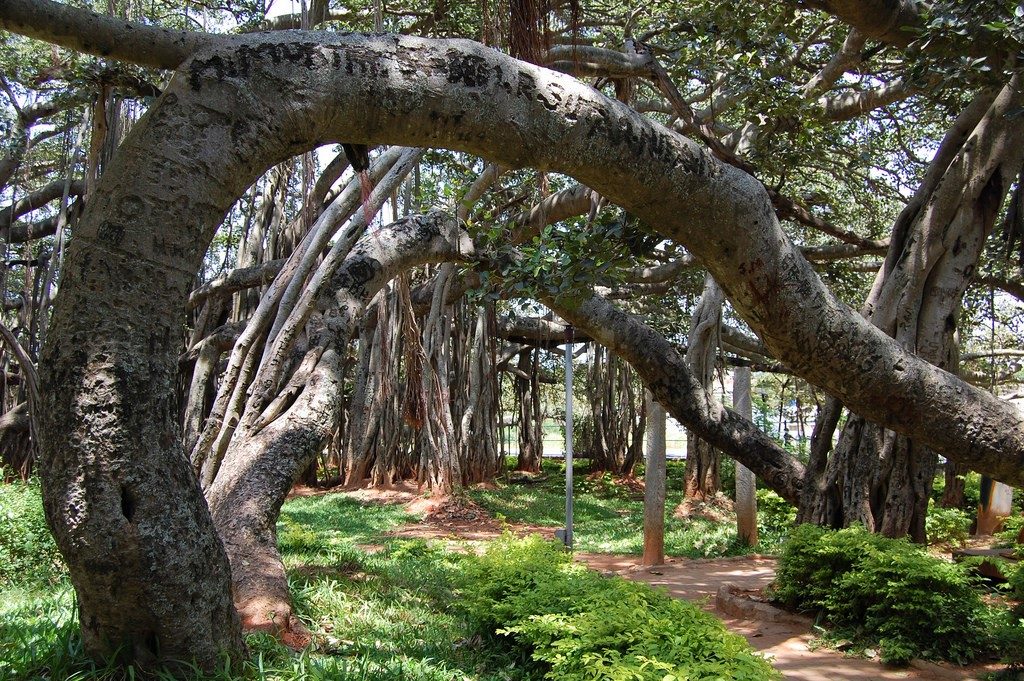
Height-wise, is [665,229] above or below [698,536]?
above

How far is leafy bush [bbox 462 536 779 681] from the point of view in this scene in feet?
9.39

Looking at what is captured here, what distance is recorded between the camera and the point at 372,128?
2.25 metres

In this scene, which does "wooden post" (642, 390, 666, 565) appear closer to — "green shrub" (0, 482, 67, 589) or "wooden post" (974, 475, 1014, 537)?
"wooden post" (974, 475, 1014, 537)

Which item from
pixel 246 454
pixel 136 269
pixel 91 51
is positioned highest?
pixel 91 51

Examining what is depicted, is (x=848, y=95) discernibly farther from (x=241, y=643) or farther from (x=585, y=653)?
(x=241, y=643)

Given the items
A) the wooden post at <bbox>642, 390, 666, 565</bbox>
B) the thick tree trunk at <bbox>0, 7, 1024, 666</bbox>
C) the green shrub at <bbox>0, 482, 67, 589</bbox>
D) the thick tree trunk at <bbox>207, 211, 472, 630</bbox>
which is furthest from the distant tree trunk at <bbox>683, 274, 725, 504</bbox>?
the thick tree trunk at <bbox>0, 7, 1024, 666</bbox>

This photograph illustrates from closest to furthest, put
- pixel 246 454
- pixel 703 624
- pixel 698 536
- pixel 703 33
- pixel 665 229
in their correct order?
pixel 665 229
pixel 703 624
pixel 246 454
pixel 703 33
pixel 698 536

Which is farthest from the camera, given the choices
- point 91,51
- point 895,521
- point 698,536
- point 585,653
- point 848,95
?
point 698,536

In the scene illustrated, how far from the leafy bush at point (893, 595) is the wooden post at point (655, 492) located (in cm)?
237

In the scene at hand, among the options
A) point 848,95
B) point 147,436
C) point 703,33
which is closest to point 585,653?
point 147,436

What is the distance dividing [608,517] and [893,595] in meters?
6.79

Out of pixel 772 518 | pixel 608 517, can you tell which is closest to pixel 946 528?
pixel 772 518

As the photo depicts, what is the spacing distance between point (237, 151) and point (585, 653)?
2.20 meters

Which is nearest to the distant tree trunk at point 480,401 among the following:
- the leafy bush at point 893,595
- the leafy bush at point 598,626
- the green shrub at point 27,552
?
the green shrub at point 27,552
